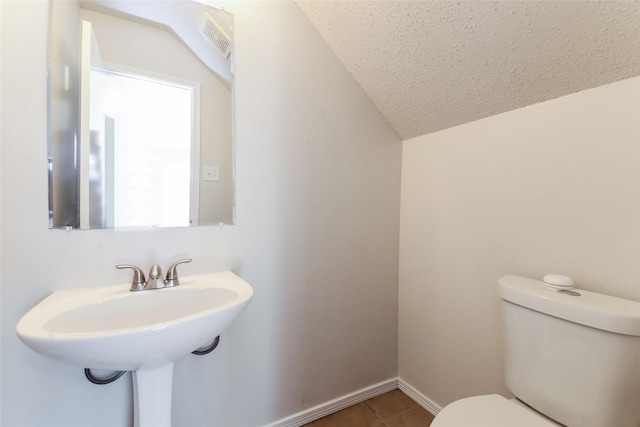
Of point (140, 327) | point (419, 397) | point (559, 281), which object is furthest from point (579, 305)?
point (140, 327)

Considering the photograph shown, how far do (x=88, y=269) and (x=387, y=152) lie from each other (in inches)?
55.2

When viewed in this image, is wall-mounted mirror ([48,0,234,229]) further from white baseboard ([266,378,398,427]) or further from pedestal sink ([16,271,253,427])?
white baseboard ([266,378,398,427])

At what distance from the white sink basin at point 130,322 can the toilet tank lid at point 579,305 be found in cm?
89

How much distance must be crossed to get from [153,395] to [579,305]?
4.16 feet

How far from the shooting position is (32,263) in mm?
841

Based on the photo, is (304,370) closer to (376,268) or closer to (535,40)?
(376,268)

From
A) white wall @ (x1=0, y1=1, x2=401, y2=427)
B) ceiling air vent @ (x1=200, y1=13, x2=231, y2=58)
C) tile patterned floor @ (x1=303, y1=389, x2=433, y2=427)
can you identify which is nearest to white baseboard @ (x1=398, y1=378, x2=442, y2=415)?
tile patterned floor @ (x1=303, y1=389, x2=433, y2=427)

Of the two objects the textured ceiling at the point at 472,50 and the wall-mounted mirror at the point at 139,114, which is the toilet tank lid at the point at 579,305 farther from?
the wall-mounted mirror at the point at 139,114

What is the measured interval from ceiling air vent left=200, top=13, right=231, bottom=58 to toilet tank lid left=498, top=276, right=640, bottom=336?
1.40 meters

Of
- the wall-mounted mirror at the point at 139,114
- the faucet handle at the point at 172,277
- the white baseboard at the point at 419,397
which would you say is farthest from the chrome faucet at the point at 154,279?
the white baseboard at the point at 419,397

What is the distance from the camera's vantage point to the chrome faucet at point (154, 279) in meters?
0.89

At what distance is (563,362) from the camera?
→ 79cm

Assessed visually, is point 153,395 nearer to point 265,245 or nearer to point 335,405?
point 265,245

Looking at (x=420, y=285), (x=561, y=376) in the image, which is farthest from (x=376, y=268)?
(x=561, y=376)
